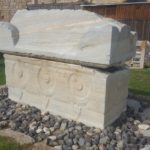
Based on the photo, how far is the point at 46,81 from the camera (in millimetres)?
4258

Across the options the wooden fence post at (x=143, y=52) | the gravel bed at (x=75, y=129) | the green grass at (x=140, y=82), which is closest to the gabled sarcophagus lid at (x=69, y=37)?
the gravel bed at (x=75, y=129)

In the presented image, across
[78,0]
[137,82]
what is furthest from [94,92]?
[78,0]

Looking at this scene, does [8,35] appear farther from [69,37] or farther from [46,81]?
[69,37]

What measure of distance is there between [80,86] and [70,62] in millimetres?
322

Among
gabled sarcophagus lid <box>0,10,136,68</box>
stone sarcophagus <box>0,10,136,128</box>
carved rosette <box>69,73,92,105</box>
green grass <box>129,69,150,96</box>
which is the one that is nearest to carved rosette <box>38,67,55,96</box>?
stone sarcophagus <box>0,10,136,128</box>

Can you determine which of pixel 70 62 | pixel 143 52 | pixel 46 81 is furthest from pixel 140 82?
pixel 70 62

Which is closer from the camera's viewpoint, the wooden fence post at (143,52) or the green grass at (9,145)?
the green grass at (9,145)

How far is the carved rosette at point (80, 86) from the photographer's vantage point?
12.6ft

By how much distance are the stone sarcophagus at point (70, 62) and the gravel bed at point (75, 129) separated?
0.11 metres

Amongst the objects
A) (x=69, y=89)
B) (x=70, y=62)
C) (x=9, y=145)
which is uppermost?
(x=70, y=62)

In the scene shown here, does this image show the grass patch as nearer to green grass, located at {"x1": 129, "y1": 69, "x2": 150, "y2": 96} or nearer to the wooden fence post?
green grass, located at {"x1": 129, "y1": 69, "x2": 150, "y2": 96}

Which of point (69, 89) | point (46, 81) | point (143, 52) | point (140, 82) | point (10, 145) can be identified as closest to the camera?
point (10, 145)

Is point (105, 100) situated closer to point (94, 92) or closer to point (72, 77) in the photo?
point (94, 92)

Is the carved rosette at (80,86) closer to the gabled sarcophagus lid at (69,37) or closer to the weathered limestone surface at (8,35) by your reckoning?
the gabled sarcophagus lid at (69,37)
